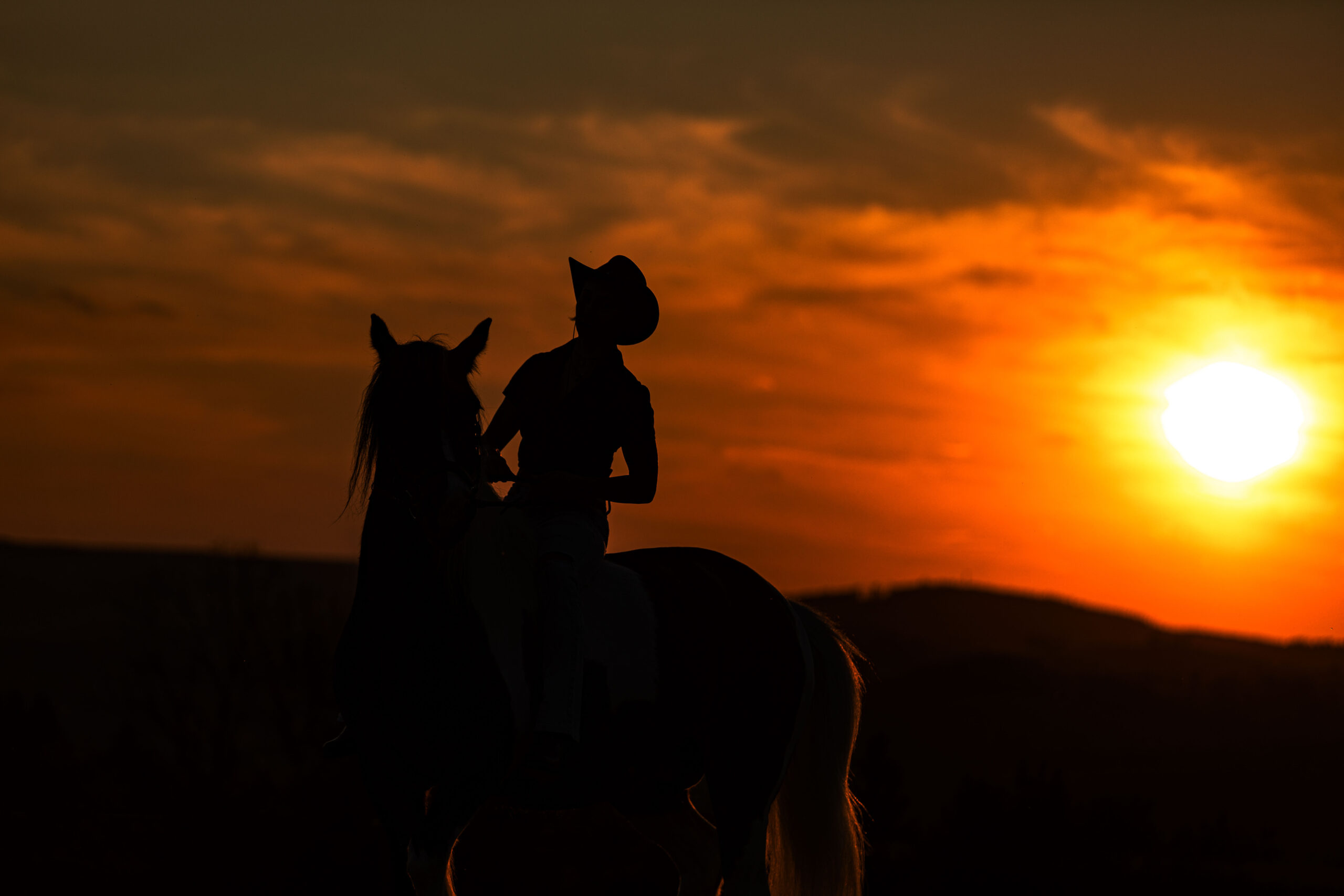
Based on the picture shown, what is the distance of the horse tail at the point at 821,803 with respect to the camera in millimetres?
7621

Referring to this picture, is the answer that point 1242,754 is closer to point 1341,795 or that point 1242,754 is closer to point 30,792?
point 1341,795

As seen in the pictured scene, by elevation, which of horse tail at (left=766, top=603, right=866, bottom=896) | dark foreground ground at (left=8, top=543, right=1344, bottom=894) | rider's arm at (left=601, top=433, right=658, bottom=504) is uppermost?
rider's arm at (left=601, top=433, right=658, bottom=504)

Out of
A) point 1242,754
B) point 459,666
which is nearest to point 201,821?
point 459,666

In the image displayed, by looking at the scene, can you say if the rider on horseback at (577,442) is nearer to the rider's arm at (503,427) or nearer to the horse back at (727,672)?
the rider's arm at (503,427)

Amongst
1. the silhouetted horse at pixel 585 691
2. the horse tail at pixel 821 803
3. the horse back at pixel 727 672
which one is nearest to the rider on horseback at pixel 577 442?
the silhouetted horse at pixel 585 691

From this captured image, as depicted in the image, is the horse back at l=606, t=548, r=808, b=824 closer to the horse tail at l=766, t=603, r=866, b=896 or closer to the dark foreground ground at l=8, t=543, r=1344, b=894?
the horse tail at l=766, t=603, r=866, b=896

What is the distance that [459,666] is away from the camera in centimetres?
639

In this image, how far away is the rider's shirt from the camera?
23.3ft

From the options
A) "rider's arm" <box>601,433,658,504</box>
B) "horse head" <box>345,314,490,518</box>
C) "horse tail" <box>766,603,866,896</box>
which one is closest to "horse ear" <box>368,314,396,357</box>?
"horse head" <box>345,314,490,518</box>

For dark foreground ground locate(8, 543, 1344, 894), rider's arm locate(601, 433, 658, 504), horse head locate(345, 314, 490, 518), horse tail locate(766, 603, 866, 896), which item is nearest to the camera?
horse head locate(345, 314, 490, 518)

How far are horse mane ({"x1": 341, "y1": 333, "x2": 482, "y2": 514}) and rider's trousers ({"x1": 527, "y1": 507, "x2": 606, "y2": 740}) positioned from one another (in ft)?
2.26

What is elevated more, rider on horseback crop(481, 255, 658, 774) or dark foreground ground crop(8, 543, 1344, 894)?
rider on horseback crop(481, 255, 658, 774)

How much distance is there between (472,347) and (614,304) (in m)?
1.17

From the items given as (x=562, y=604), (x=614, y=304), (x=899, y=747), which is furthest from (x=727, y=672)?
(x=899, y=747)
